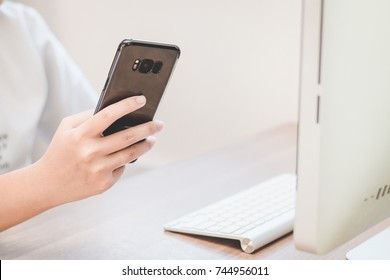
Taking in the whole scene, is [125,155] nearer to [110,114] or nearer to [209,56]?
[110,114]

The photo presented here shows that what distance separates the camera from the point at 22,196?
3.22 ft

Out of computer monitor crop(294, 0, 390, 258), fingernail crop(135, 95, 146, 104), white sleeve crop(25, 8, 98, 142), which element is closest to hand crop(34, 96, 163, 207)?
fingernail crop(135, 95, 146, 104)

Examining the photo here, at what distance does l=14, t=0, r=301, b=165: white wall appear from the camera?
1.70 meters

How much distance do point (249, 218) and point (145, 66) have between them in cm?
28

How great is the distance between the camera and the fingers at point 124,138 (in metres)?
0.89

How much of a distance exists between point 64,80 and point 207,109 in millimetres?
513

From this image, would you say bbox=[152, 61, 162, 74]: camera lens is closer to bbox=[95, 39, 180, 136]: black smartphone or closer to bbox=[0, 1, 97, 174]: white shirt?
bbox=[95, 39, 180, 136]: black smartphone

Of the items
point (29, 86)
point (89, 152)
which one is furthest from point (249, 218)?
point (29, 86)

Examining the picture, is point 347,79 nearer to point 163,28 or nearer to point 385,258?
point 385,258

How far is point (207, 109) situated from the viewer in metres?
1.90

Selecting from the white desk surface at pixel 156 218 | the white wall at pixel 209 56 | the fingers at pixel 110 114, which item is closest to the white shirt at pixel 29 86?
the white desk surface at pixel 156 218

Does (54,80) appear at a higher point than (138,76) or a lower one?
lower

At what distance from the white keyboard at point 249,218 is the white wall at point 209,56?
2.04 feet

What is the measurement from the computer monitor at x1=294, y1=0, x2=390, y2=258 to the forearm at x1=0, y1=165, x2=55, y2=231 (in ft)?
1.43
